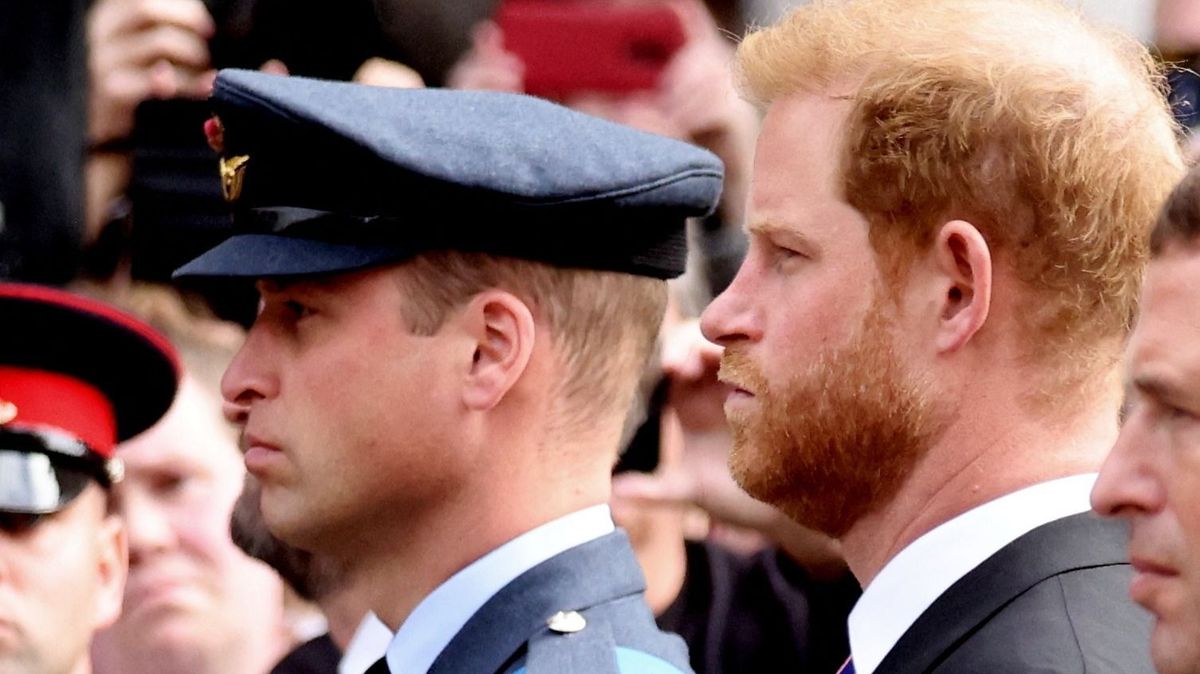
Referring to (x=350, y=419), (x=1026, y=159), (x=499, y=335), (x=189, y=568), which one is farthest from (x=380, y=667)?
(x=189, y=568)

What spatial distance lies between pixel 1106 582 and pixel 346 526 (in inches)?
37.3

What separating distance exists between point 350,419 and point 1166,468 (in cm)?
112

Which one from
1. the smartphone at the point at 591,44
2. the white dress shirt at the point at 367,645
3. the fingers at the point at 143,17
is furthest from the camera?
the smartphone at the point at 591,44

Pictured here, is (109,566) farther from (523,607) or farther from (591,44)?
(591,44)

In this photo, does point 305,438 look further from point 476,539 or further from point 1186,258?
point 1186,258

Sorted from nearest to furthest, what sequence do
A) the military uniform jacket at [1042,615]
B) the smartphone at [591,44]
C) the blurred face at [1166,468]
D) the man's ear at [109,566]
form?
the blurred face at [1166,468], the military uniform jacket at [1042,615], the man's ear at [109,566], the smartphone at [591,44]

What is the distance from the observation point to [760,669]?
3889 millimetres

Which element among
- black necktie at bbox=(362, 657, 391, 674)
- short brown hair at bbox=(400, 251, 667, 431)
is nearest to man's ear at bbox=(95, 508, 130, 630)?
black necktie at bbox=(362, 657, 391, 674)

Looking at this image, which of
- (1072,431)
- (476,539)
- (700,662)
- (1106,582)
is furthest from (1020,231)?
(700,662)

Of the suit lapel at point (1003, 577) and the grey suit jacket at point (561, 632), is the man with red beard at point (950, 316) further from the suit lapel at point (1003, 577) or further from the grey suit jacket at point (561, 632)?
the grey suit jacket at point (561, 632)

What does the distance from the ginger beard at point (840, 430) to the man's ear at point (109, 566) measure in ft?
4.80

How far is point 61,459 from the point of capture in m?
3.46

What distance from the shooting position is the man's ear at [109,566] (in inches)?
140

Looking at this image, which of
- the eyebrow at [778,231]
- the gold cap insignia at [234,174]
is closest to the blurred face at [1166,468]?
the eyebrow at [778,231]
